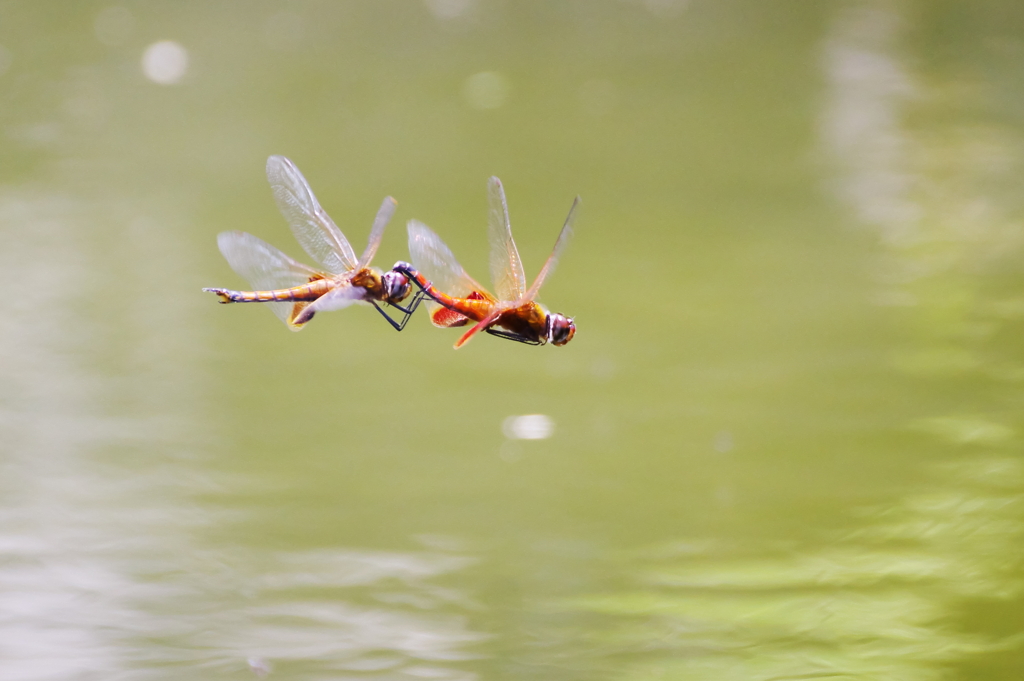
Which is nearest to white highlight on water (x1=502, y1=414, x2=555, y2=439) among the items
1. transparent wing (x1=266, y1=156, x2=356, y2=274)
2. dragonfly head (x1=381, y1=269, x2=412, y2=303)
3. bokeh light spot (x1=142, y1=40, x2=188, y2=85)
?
transparent wing (x1=266, y1=156, x2=356, y2=274)

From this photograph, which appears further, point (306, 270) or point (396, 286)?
point (306, 270)

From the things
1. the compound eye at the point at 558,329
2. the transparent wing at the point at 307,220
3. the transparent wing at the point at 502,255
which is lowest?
the compound eye at the point at 558,329

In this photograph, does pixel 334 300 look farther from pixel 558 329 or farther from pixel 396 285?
pixel 558 329

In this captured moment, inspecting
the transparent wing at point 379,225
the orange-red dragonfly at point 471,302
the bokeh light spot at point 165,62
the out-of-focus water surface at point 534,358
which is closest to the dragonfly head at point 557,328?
the orange-red dragonfly at point 471,302

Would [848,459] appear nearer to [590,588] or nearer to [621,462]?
[621,462]

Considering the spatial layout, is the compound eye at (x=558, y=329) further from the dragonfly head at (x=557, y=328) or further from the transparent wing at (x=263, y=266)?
the transparent wing at (x=263, y=266)

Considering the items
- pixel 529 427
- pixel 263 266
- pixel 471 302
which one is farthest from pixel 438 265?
pixel 529 427

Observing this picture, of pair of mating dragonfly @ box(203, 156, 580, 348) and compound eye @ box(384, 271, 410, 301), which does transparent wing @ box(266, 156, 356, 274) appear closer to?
pair of mating dragonfly @ box(203, 156, 580, 348)
